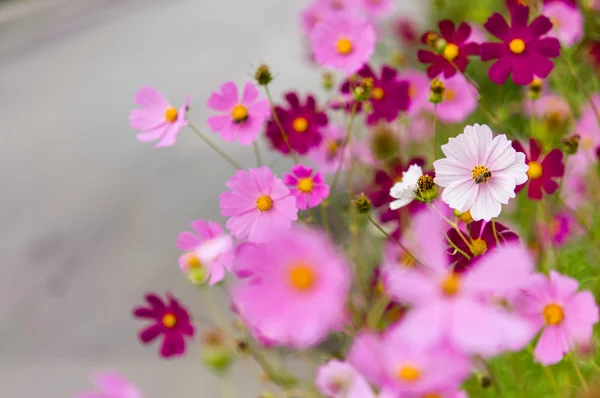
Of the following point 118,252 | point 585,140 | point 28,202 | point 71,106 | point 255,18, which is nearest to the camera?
point 585,140

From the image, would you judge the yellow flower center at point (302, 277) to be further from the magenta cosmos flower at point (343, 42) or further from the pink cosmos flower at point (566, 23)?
the pink cosmos flower at point (566, 23)

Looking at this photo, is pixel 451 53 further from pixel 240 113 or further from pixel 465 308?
pixel 465 308

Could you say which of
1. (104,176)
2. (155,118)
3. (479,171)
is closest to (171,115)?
(155,118)

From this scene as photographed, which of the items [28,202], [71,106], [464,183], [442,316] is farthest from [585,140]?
[71,106]

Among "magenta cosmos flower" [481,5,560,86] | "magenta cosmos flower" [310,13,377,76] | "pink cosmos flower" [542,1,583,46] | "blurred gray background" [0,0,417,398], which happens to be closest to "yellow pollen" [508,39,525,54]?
"magenta cosmos flower" [481,5,560,86]

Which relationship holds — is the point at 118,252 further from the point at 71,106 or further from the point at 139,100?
the point at 139,100

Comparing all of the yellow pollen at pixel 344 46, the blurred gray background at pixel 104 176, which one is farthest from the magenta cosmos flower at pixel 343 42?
the blurred gray background at pixel 104 176
